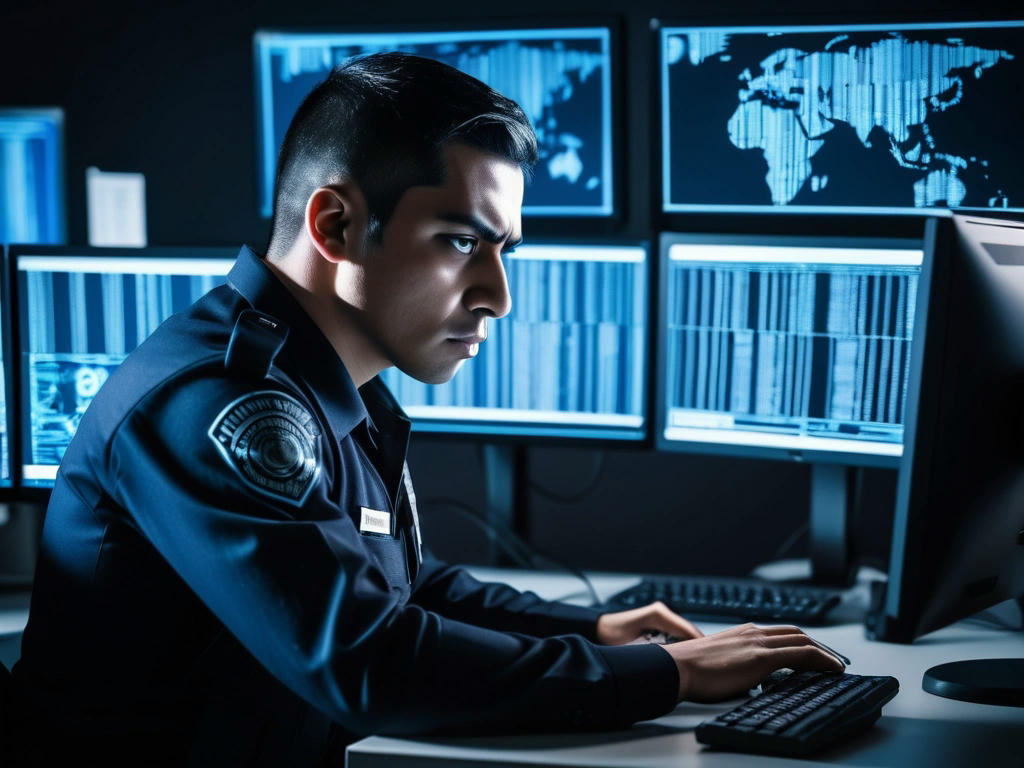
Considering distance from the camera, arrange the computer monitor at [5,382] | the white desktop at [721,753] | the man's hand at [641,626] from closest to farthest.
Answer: the white desktop at [721,753]
the man's hand at [641,626]
the computer monitor at [5,382]

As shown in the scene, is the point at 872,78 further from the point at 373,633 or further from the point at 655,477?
the point at 373,633

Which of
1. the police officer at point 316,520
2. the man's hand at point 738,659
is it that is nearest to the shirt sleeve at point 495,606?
the police officer at point 316,520

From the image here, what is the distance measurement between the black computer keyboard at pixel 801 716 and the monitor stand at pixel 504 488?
774mm

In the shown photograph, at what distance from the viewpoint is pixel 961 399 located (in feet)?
3.58

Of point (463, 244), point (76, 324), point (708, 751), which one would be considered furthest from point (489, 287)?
point (76, 324)

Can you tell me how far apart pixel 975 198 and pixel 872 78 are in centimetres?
22

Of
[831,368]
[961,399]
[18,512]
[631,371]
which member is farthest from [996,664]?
[18,512]

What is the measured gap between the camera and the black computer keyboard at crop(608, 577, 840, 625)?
151cm

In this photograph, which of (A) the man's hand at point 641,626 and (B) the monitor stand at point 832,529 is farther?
(B) the monitor stand at point 832,529

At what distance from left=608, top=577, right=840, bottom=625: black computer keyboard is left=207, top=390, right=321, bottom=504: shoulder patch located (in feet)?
2.03

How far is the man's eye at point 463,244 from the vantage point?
1238 millimetres

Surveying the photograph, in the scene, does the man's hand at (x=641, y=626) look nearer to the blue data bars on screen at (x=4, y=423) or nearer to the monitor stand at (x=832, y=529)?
the monitor stand at (x=832, y=529)

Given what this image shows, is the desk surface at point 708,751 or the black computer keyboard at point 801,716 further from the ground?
the black computer keyboard at point 801,716

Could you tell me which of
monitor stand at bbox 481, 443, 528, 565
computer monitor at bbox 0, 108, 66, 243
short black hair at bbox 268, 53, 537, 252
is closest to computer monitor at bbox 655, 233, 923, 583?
monitor stand at bbox 481, 443, 528, 565
